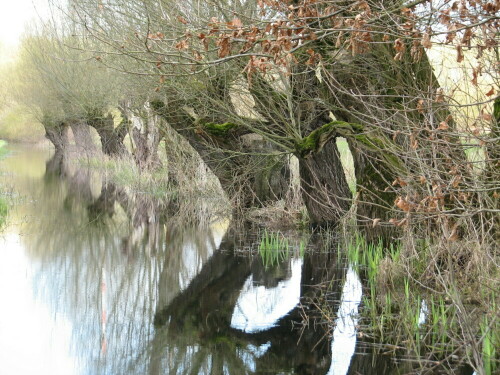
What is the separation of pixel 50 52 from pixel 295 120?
735 inches

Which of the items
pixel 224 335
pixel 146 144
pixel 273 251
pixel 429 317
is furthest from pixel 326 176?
pixel 146 144

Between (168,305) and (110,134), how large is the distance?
24326mm

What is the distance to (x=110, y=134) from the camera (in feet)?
106

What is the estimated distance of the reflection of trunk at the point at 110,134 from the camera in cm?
3012

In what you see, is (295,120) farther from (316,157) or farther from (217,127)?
(217,127)

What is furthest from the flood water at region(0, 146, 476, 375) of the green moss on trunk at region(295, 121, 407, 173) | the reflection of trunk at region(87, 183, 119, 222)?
the reflection of trunk at region(87, 183, 119, 222)

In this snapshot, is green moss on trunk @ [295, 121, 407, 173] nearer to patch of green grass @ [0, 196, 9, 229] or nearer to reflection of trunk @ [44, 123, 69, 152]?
patch of green grass @ [0, 196, 9, 229]

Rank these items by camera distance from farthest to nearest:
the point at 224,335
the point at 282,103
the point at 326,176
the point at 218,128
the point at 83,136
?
the point at 83,136 → the point at 218,128 → the point at 326,176 → the point at 282,103 → the point at 224,335

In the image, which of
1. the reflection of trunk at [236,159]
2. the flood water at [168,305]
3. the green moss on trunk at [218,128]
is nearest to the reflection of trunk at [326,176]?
the reflection of trunk at [236,159]

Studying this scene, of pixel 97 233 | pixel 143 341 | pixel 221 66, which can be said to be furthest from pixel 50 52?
pixel 143 341

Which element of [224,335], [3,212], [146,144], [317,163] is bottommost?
[224,335]

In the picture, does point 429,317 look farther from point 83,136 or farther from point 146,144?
point 83,136

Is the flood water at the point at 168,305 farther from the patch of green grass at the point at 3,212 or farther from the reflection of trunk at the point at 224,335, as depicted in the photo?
the patch of green grass at the point at 3,212

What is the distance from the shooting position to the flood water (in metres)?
6.68
